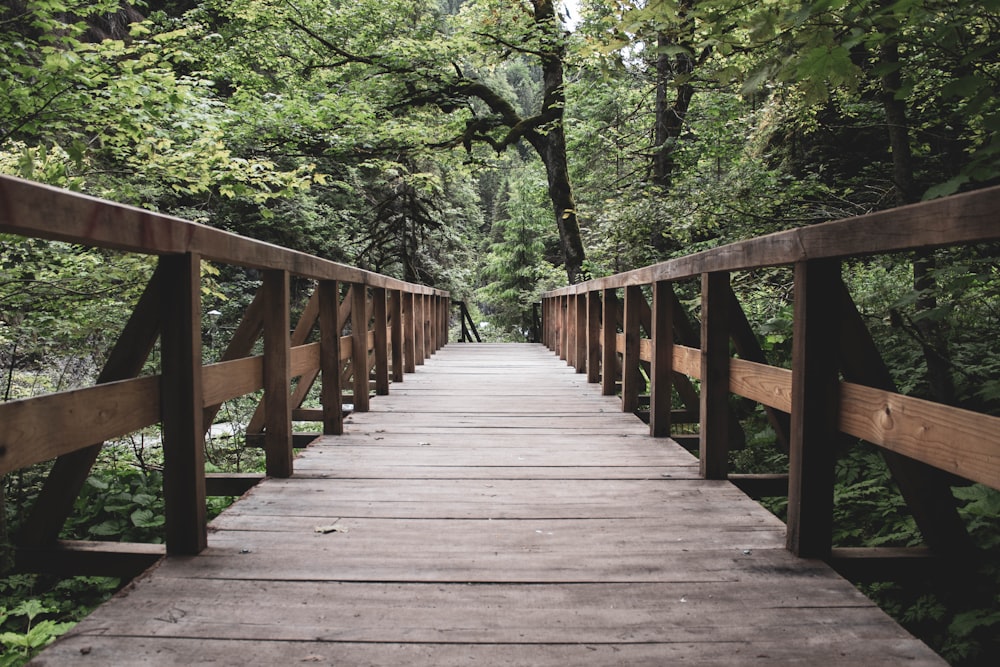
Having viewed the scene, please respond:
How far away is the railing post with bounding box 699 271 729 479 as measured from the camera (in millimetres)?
2699

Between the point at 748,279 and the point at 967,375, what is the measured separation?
2.59 metres

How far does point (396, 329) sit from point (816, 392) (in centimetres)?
469

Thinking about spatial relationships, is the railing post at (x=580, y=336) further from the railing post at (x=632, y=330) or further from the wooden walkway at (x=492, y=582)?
the wooden walkway at (x=492, y=582)

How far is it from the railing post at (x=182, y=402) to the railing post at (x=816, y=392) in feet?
6.08

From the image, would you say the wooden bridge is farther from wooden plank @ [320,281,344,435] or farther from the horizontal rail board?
wooden plank @ [320,281,344,435]

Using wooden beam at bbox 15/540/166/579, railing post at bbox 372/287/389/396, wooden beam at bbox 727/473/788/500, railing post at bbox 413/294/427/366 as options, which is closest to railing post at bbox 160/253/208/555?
wooden beam at bbox 15/540/166/579

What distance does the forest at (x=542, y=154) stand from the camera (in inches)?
107

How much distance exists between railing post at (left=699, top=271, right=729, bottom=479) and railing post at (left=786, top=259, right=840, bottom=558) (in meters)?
0.77

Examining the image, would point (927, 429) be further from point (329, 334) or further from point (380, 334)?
point (380, 334)

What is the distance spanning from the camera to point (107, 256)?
218 inches

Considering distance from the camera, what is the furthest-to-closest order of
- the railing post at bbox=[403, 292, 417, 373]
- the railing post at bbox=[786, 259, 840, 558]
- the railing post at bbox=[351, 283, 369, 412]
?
the railing post at bbox=[403, 292, 417, 373]
the railing post at bbox=[351, 283, 369, 412]
the railing post at bbox=[786, 259, 840, 558]

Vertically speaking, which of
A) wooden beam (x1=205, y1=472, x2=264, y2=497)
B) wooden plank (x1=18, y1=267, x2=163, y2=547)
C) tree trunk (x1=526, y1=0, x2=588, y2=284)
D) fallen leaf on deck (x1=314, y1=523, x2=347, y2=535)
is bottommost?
wooden beam (x1=205, y1=472, x2=264, y2=497)

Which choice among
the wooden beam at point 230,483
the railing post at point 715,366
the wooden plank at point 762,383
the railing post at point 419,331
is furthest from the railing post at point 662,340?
the railing post at point 419,331

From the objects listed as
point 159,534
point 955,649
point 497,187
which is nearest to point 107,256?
point 159,534
